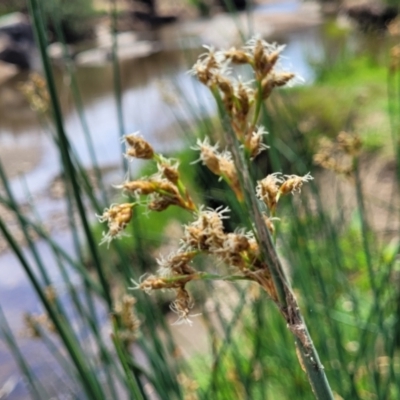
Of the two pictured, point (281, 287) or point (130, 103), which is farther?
point (130, 103)

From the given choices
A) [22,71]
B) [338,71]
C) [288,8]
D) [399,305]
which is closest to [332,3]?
[288,8]

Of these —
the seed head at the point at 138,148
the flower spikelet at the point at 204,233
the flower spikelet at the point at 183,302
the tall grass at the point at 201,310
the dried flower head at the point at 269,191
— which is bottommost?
the tall grass at the point at 201,310

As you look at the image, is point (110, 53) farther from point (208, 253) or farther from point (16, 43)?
point (208, 253)

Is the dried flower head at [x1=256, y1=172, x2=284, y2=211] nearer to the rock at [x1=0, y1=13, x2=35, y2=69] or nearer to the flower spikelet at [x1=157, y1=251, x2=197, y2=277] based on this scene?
the flower spikelet at [x1=157, y1=251, x2=197, y2=277]

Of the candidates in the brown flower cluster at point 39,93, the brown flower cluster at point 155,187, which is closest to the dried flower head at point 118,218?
the brown flower cluster at point 155,187

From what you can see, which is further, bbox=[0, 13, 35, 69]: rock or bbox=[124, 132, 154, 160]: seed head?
bbox=[0, 13, 35, 69]: rock

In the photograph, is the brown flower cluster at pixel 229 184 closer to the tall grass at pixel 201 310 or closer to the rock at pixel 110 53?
the tall grass at pixel 201 310

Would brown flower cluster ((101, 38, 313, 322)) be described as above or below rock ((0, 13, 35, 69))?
above

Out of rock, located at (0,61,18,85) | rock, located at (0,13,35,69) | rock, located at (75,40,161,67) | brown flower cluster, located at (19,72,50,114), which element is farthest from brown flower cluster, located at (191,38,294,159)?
rock, located at (0,13,35,69)

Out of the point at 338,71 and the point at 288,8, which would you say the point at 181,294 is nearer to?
the point at 338,71

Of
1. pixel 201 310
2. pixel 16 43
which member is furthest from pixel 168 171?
pixel 16 43

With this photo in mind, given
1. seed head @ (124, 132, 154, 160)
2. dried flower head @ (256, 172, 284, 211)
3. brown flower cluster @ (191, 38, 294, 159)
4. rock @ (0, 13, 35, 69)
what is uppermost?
brown flower cluster @ (191, 38, 294, 159)
